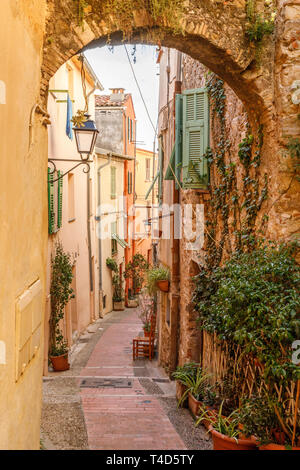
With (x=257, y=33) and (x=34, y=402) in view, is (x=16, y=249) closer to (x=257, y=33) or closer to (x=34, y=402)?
(x=34, y=402)

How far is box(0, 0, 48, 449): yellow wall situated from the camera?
8.64 ft

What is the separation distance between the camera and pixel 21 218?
10.2 feet

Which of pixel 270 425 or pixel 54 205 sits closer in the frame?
pixel 270 425

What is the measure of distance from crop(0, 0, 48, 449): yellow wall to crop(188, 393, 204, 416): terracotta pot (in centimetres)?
282

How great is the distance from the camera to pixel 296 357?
3.48 meters

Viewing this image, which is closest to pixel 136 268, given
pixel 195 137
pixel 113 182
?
pixel 113 182

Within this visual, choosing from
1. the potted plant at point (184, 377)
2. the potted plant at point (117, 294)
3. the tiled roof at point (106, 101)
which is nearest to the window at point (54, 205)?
the potted plant at point (184, 377)

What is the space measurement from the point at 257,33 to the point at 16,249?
10.4 ft

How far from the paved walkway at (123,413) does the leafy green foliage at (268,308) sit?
2374 millimetres

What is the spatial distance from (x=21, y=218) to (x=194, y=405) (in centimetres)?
434

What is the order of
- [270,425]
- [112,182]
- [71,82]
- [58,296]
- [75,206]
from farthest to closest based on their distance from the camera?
1. [112,182]
2. [75,206]
3. [71,82]
4. [58,296]
5. [270,425]

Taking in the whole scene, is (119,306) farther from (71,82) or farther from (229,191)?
(229,191)

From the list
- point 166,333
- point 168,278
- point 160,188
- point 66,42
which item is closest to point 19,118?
point 66,42

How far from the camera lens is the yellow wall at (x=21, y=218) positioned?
8.64ft
